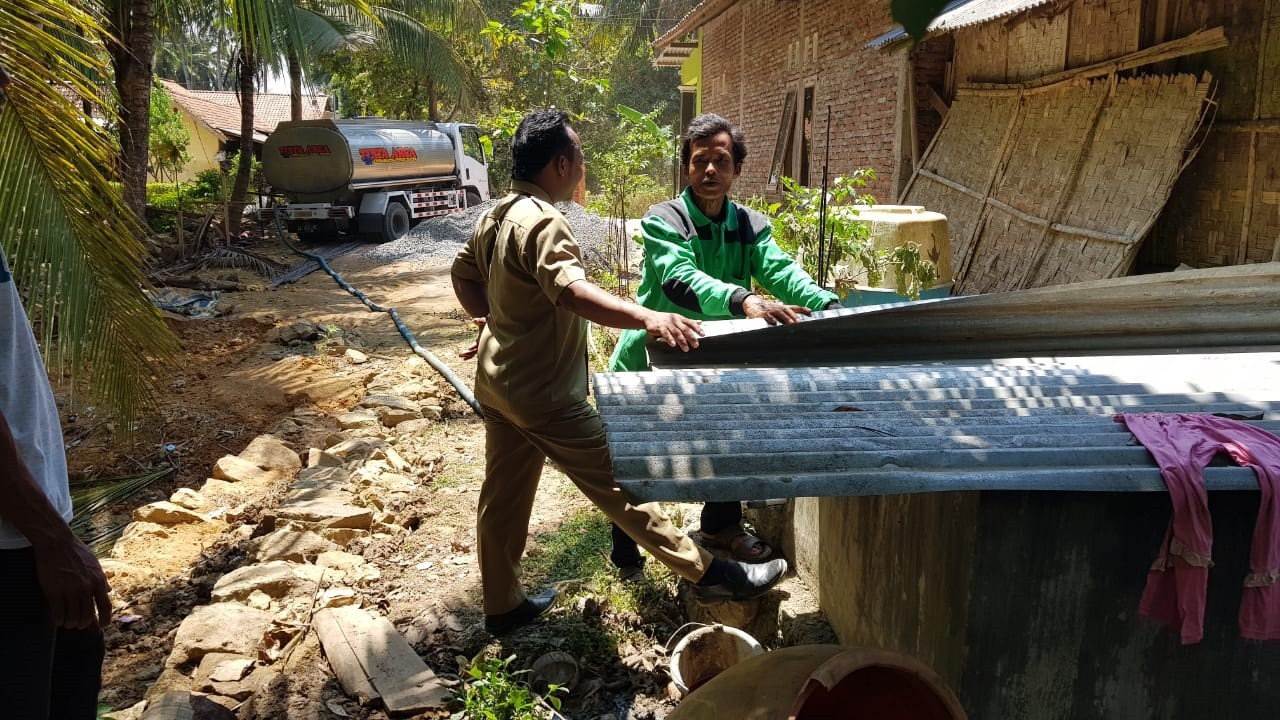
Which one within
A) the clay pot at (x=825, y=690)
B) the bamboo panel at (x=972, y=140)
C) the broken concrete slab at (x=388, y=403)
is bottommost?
the broken concrete slab at (x=388, y=403)

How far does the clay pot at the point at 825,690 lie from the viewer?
1588 mm

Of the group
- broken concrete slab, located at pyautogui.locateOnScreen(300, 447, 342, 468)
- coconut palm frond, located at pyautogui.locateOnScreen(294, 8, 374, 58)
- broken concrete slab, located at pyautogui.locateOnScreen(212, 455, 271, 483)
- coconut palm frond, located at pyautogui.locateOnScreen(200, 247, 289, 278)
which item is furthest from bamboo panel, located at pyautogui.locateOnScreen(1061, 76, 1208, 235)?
coconut palm frond, located at pyautogui.locateOnScreen(294, 8, 374, 58)

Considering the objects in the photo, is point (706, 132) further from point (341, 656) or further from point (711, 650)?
point (341, 656)

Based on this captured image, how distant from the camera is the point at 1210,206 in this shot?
5555mm

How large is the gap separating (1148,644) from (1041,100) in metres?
6.00

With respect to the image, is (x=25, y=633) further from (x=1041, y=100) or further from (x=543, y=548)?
(x=1041, y=100)

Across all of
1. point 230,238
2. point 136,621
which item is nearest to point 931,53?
point 136,621

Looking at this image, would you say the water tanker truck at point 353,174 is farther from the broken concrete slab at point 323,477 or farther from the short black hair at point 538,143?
the short black hair at point 538,143

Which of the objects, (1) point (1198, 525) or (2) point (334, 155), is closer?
(1) point (1198, 525)

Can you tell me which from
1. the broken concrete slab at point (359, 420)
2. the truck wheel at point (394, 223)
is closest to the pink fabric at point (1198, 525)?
the broken concrete slab at point (359, 420)

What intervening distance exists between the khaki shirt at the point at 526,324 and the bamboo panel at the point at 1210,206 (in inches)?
177

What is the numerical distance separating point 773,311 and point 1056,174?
15.7 feet

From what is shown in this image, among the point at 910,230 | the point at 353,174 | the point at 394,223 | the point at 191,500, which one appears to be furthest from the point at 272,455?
the point at 394,223

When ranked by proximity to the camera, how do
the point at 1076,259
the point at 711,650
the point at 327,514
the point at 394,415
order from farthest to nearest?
the point at 1076,259 → the point at 394,415 → the point at 327,514 → the point at 711,650
